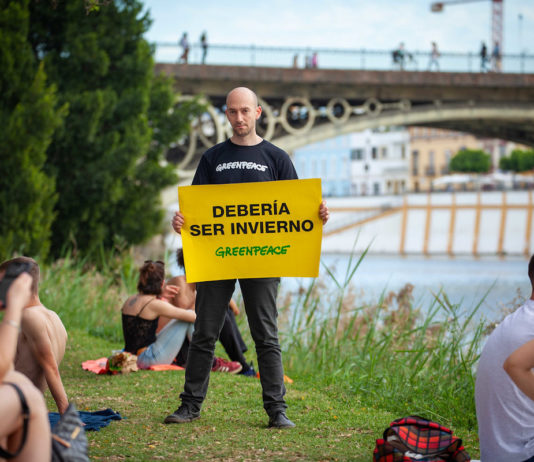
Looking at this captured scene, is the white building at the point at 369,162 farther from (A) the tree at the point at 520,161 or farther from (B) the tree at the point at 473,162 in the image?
(A) the tree at the point at 520,161

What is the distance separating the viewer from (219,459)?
368cm

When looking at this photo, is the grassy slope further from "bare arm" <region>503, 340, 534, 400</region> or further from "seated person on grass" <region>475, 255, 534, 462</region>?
"bare arm" <region>503, 340, 534, 400</region>

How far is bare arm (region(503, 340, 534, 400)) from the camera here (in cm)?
285

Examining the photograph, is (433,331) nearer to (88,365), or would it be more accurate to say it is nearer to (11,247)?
(88,365)

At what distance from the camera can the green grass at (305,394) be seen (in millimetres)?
3930

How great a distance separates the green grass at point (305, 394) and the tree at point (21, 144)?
3096 millimetres

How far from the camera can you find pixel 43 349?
3750mm

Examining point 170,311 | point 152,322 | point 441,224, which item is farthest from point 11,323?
point 441,224

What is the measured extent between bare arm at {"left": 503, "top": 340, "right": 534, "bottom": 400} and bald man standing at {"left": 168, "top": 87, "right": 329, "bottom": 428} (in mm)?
1502

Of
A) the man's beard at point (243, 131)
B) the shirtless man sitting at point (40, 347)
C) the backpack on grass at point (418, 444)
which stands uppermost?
the man's beard at point (243, 131)

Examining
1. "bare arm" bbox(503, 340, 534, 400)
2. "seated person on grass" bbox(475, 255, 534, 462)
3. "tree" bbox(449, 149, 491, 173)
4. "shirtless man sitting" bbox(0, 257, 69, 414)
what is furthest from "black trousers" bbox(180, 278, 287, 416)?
"tree" bbox(449, 149, 491, 173)

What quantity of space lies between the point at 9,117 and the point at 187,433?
28.7 ft

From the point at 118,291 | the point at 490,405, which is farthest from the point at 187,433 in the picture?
the point at 118,291

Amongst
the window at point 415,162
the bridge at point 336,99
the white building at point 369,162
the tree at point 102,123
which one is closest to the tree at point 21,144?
the tree at point 102,123
